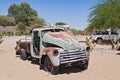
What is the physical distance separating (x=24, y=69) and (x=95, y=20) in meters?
21.7

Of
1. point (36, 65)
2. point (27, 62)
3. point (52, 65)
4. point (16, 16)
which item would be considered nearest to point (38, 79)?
point (52, 65)

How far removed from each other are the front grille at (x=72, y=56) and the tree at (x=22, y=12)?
104740 mm

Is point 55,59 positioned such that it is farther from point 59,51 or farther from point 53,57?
point 59,51

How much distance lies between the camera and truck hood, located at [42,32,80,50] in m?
12.6

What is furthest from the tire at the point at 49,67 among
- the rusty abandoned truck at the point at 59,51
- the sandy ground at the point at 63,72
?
the sandy ground at the point at 63,72

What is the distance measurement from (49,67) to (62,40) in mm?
1294

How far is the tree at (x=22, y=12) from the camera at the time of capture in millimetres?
119863

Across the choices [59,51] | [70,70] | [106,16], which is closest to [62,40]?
[59,51]

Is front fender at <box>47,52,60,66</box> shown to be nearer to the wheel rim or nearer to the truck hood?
the wheel rim

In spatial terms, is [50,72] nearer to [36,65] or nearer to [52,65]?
[52,65]

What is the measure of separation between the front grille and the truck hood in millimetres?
277

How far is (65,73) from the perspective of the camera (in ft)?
41.4

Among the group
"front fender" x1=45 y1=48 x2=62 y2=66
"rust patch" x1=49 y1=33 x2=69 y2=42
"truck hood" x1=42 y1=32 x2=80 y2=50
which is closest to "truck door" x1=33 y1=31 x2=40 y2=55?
"truck hood" x1=42 y1=32 x2=80 y2=50

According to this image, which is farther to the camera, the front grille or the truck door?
Result: the truck door
